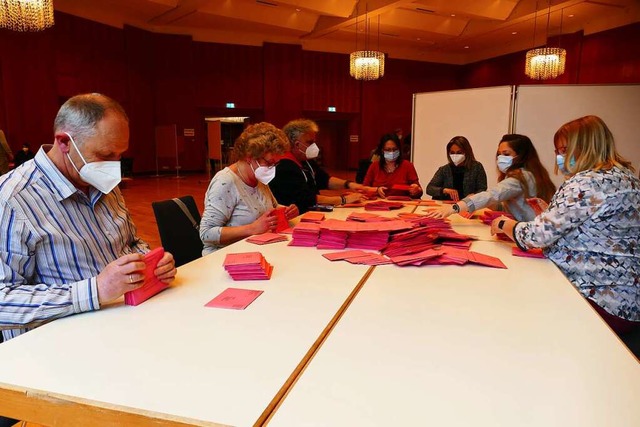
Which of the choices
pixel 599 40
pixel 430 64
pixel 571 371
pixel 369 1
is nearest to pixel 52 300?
pixel 571 371

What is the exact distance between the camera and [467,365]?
105cm

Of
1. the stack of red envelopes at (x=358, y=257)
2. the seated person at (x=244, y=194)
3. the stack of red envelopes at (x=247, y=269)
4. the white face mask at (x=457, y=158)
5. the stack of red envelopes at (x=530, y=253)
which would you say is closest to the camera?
the stack of red envelopes at (x=247, y=269)

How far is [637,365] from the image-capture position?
1058mm

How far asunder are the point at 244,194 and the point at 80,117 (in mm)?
1198

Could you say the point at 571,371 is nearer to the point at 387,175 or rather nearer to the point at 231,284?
the point at 231,284

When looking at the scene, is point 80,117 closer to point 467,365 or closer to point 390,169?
point 467,365

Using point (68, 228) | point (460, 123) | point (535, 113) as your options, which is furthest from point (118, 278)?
point (460, 123)

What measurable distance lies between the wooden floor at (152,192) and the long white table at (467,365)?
4.07 metres

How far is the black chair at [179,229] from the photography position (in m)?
2.38

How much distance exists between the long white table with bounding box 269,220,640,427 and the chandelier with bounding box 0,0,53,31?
6993mm

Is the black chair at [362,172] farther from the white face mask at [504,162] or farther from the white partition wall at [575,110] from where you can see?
the white face mask at [504,162]

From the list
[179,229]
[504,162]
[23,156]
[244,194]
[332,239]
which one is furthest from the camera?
[23,156]

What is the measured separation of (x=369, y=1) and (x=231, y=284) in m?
9.75

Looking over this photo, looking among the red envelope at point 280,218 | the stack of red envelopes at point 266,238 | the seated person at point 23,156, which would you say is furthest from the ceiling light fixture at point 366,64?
the stack of red envelopes at point 266,238
